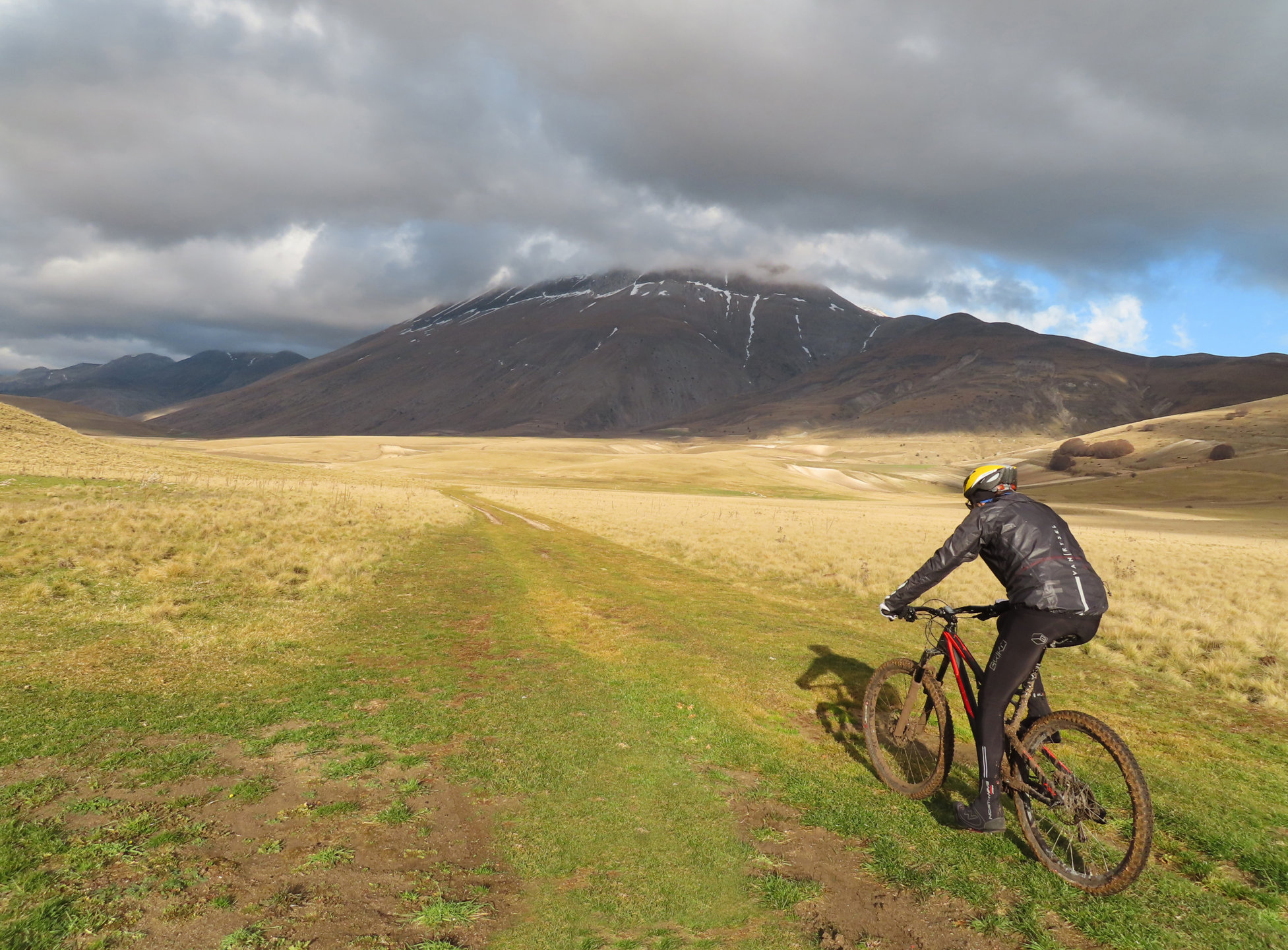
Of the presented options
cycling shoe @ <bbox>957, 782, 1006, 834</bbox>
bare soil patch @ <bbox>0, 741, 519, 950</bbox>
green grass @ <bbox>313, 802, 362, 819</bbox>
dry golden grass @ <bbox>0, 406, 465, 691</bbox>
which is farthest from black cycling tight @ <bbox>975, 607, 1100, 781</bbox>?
dry golden grass @ <bbox>0, 406, 465, 691</bbox>

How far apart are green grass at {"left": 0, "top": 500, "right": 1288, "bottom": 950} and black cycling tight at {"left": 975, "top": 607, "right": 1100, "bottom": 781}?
994mm

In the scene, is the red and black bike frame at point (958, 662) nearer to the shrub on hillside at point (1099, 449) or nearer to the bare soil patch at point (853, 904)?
the bare soil patch at point (853, 904)

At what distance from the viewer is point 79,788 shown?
6.73 m

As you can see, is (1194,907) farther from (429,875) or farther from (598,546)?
(598,546)

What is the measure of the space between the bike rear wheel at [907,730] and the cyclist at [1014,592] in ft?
1.99

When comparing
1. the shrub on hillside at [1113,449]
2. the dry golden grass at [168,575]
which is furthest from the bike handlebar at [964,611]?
the shrub on hillside at [1113,449]

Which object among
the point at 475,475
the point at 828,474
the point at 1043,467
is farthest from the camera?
the point at 1043,467

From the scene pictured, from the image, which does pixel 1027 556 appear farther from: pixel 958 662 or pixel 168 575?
pixel 168 575

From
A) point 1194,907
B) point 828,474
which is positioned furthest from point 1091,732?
point 828,474

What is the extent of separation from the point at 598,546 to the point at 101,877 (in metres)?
24.3

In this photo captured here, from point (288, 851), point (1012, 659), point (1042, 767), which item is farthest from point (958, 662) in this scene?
point (288, 851)

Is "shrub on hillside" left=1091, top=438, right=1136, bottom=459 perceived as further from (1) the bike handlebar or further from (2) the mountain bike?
(1) the bike handlebar

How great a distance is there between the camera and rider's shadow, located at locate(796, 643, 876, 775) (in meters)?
9.12

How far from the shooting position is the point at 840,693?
36.2ft
